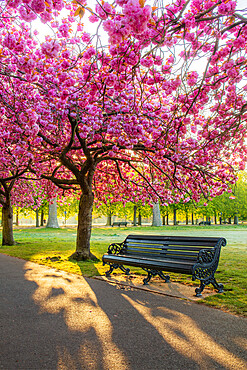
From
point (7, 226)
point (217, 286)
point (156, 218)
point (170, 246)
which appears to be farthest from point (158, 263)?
point (156, 218)

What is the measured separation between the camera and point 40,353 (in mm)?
3268

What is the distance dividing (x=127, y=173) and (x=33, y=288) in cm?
877

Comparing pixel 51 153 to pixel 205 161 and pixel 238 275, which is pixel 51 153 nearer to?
pixel 205 161

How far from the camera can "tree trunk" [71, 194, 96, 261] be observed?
10344mm

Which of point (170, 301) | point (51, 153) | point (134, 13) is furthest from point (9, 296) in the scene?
point (51, 153)

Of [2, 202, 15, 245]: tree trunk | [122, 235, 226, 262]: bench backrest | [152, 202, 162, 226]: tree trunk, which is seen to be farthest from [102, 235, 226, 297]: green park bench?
[152, 202, 162, 226]: tree trunk

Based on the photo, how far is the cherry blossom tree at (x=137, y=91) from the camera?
4036 millimetres

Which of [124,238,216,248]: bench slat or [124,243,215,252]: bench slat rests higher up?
[124,238,216,248]: bench slat

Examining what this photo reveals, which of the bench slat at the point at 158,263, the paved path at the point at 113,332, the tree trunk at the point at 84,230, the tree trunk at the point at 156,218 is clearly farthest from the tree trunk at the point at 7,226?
the tree trunk at the point at 156,218

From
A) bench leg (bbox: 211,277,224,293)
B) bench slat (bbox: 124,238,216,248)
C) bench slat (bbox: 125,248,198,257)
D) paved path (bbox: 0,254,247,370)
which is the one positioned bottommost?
paved path (bbox: 0,254,247,370)

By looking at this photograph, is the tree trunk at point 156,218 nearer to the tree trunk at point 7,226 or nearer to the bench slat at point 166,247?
the tree trunk at point 7,226

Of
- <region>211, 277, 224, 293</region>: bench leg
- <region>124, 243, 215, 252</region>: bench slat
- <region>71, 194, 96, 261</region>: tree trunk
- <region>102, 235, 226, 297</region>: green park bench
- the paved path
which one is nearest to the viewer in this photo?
the paved path

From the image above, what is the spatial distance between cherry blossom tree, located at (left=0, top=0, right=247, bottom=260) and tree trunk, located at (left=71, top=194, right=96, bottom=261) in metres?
0.04

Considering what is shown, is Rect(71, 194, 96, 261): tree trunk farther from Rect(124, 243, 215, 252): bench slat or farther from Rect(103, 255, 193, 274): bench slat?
Rect(103, 255, 193, 274): bench slat
